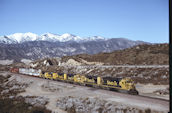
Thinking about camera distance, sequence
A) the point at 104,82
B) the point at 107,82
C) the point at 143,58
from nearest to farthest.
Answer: the point at 107,82, the point at 104,82, the point at 143,58

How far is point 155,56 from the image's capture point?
85188 millimetres

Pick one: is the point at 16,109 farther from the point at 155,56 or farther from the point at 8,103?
the point at 155,56

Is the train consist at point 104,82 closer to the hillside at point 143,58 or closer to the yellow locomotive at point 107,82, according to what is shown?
the yellow locomotive at point 107,82

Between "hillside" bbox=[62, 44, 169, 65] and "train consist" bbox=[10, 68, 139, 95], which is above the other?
"hillside" bbox=[62, 44, 169, 65]

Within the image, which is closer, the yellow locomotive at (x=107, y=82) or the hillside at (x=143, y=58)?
the yellow locomotive at (x=107, y=82)

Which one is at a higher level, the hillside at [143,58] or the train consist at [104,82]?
the hillside at [143,58]

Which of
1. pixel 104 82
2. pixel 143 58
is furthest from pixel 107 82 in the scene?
pixel 143 58

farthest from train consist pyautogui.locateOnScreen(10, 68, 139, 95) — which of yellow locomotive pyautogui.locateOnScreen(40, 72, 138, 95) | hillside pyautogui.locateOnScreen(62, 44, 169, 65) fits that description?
hillside pyautogui.locateOnScreen(62, 44, 169, 65)

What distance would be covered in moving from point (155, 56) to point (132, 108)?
231ft

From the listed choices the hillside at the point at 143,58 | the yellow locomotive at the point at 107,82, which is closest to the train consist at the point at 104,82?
the yellow locomotive at the point at 107,82

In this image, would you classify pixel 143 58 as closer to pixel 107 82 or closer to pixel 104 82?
pixel 104 82

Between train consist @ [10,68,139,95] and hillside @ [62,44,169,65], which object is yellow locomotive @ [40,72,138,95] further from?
hillside @ [62,44,169,65]

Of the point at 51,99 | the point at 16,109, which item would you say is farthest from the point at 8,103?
the point at 51,99

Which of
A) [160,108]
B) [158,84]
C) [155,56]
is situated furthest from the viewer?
[155,56]
